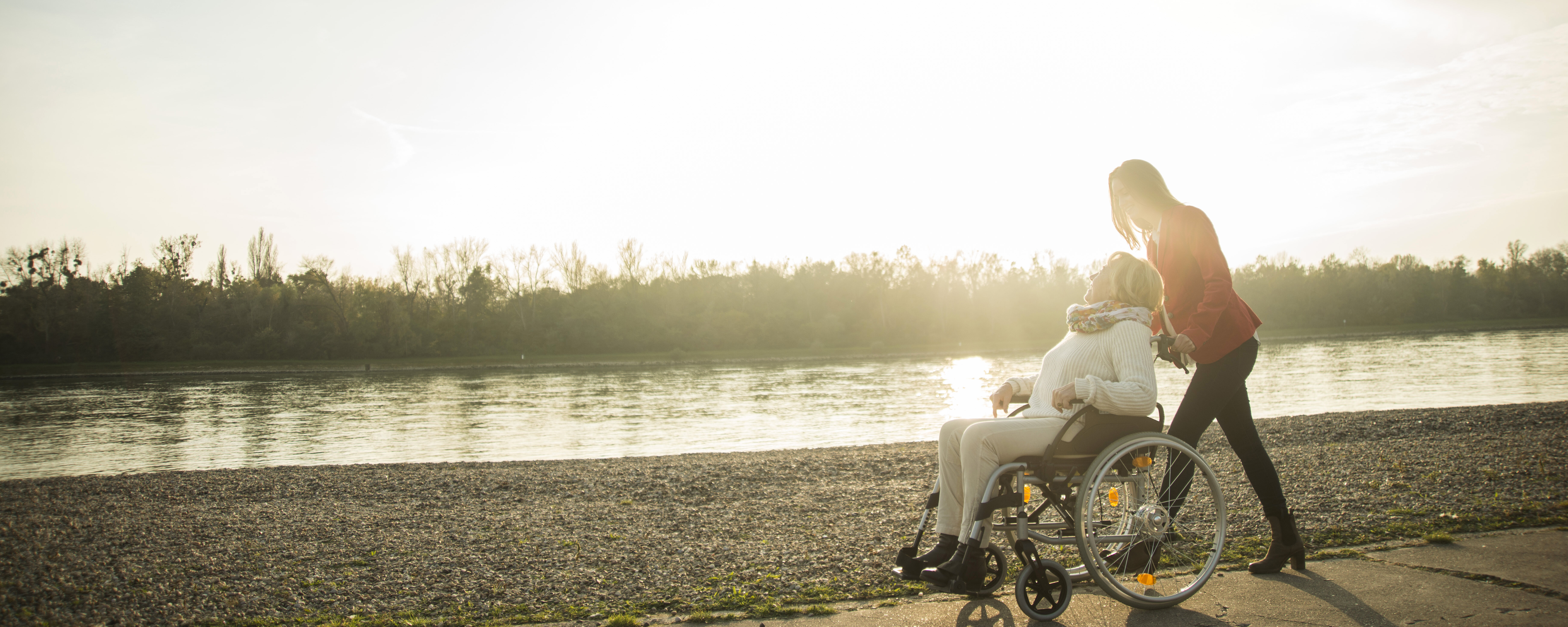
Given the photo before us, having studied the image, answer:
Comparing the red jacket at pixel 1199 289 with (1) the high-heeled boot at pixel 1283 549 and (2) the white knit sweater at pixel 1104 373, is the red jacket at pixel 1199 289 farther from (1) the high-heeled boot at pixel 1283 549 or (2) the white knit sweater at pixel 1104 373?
(1) the high-heeled boot at pixel 1283 549

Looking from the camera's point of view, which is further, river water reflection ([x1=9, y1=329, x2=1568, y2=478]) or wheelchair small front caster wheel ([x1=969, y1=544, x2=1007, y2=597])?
river water reflection ([x1=9, y1=329, x2=1568, y2=478])

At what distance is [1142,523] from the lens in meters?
3.12

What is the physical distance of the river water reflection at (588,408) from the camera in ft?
43.8

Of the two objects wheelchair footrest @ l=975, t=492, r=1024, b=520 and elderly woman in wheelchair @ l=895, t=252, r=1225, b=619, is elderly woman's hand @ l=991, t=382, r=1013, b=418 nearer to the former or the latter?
elderly woman in wheelchair @ l=895, t=252, r=1225, b=619

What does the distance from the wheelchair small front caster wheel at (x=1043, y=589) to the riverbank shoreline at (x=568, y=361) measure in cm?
5389

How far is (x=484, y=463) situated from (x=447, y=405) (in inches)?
658

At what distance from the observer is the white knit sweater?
2.87 meters

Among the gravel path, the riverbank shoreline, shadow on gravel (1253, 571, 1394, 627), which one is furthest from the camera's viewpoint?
the riverbank shoreline

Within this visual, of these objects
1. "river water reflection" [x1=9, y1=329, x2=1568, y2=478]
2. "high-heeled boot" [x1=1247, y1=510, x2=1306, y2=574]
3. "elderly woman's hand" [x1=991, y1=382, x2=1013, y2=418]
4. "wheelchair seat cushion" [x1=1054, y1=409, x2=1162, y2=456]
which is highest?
"elderly woman's hand" [x1=991, y1=382, x2=1013, y2=418]

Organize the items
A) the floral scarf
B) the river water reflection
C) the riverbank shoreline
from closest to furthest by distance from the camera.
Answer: the floral scarf → the river water reflection → the riverbank shoreline

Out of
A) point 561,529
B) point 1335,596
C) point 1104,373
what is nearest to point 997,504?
point 1104,373

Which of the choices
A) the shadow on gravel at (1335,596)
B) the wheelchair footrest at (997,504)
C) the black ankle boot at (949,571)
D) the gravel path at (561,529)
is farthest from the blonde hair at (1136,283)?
the gravel path at (561,529)

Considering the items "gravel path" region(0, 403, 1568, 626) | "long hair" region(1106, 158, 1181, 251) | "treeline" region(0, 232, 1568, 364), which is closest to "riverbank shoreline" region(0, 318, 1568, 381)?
"treeline" region(0, 232, 1568, 364)

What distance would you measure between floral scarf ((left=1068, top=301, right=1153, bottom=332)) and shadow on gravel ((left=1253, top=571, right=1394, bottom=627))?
1240 mm
